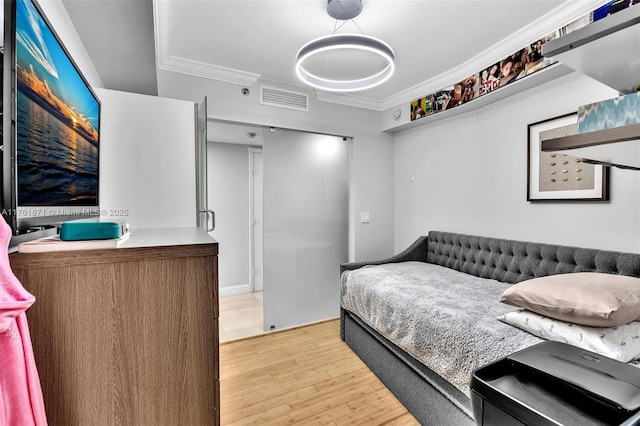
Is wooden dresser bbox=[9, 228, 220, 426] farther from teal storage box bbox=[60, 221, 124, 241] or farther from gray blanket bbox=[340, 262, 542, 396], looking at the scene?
gray blanket bbox=[340, 262, 542, 396]

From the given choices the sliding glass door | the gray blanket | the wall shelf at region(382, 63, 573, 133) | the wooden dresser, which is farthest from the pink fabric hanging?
the wall shelf at region(382, 63, 573, 133)

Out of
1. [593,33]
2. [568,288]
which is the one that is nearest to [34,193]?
[593,33]

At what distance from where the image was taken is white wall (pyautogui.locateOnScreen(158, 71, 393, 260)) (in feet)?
9.36

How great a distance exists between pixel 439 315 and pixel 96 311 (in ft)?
5.45

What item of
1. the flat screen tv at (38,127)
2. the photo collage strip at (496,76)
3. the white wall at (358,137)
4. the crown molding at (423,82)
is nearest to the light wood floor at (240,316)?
the white wall at (358,137)

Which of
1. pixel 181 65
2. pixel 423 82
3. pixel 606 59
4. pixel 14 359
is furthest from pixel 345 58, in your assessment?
pixel 14 359

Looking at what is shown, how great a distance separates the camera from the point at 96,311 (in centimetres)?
82

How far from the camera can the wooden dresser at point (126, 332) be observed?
0.78m

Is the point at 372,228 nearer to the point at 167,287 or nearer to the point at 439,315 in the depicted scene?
the point at 439,315

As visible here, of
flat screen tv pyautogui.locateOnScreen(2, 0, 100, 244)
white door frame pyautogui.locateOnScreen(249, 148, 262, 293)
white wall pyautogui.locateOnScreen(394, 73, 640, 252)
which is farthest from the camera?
white door frame pyautogui.locateOnScreen(249, 148, 262, 293)

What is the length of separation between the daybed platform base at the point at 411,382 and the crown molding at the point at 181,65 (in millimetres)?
2473

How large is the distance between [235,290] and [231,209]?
1.22 meters

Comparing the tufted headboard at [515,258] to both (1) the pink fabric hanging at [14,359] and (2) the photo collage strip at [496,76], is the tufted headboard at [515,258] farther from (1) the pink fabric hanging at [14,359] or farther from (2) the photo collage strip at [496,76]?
(1) the pink fabric hanging at [14,359]

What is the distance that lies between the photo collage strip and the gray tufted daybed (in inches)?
50.1
